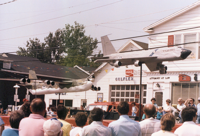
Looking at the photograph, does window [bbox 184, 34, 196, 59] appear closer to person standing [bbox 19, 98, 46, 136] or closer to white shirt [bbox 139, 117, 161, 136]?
white shirt [bbox 139, 117, 161, 136]

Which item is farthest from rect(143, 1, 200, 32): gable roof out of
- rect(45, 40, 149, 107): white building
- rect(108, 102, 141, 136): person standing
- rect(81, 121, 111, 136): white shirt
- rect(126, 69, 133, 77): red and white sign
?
rect(81, 121, 111, 136): white shirt

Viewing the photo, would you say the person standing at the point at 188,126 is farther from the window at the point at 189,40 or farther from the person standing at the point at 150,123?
the window at the point at 189,40

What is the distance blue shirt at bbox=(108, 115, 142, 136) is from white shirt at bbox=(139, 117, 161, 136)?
157 millimetres

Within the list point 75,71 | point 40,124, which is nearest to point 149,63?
point 40,124

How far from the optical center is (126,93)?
26047 millimetres

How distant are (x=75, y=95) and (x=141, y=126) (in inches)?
1037

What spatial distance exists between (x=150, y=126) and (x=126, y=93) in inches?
823

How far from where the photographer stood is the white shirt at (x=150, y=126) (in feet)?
17.1

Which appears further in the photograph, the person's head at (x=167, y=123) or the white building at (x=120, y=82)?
the white building at (x=120, y=82)

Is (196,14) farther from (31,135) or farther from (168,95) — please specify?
(31,135)

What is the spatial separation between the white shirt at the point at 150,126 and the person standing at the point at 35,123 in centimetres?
191

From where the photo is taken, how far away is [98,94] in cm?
2798

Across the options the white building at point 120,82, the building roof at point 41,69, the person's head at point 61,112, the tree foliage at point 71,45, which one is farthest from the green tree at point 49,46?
the person's head at point 61,112

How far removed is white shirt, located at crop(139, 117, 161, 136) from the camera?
520cm
